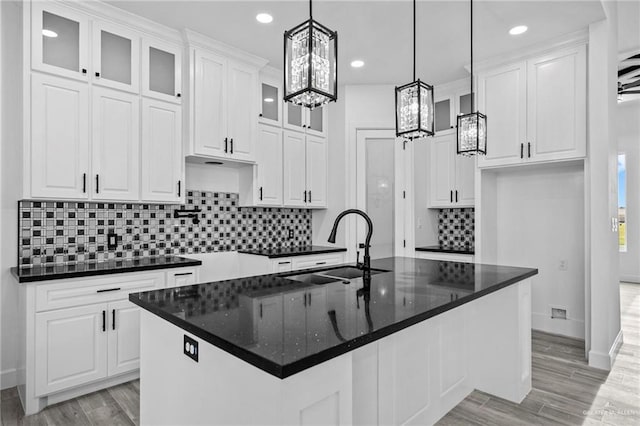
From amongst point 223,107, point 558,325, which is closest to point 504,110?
point 558,325

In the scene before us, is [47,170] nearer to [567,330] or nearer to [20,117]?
[20,117]

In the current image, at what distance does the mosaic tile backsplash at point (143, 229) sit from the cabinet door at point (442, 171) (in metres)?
1.76

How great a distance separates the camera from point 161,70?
316cm

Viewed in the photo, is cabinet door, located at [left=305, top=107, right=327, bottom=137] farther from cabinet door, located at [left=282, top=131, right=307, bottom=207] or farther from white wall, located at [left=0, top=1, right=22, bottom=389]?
white wall, located at [left=0, top=1, right=22, bottom=389]

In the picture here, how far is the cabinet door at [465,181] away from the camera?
4.30 m

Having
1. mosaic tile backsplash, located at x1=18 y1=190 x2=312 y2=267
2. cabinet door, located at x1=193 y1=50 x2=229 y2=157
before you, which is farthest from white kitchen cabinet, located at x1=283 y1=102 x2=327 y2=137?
mosaic tile backsplash, located at x1=18 y1=190 x2=312 y2=267

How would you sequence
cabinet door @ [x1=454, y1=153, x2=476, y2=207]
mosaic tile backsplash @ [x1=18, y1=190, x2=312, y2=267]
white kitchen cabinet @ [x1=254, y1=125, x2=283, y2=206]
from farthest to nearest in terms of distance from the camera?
cabinet door @ [x1=454, y1=153, x2=476, y2=207], white kitchen cabinet @ [x1=254, y1=125, x2=283, y2=206], mosaic tile backsplash @ [x1=18, y1=190, x2=312, y2=267]

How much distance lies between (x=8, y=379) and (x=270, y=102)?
3273 mm

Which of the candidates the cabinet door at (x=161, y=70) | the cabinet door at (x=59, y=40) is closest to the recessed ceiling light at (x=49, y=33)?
the cabinet door at (x=59, y=40)

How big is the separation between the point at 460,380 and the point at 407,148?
2.79 m

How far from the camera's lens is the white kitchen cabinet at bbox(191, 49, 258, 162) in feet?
10.9

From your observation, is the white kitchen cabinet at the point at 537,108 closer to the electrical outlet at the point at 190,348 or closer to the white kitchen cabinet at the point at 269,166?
the white kitchen cabinet at the point at 269,166

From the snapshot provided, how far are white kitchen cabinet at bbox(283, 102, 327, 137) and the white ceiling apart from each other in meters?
0.59

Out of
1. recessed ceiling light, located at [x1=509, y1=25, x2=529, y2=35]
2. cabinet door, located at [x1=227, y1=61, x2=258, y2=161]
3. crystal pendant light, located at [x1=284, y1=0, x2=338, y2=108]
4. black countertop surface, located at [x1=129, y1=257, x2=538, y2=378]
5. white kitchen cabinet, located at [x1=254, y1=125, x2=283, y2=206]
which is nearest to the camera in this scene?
black countertop surface, located at [x1=129, y1=257, x2=538, y2=378]
